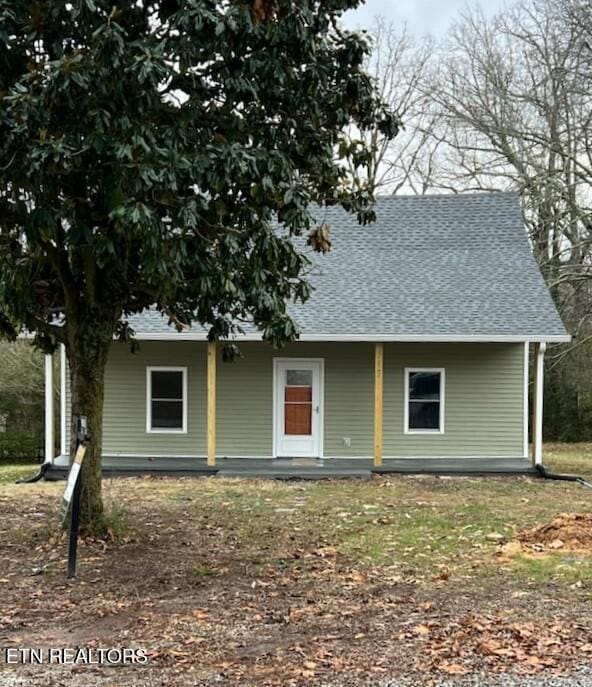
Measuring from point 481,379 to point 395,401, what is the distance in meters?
1.71

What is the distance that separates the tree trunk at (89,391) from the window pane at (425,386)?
8.24 meters

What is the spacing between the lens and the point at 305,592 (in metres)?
5.95

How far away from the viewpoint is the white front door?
1462 cm

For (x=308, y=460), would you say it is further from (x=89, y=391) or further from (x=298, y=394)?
(x=89, y=391)

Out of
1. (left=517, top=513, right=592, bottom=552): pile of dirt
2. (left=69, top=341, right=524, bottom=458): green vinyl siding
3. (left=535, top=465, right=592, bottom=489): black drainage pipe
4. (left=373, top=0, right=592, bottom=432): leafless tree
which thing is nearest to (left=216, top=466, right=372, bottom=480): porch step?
(left=69, top=341, right=524, bottom=458): green vinyl siding

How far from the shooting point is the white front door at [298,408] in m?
14.6

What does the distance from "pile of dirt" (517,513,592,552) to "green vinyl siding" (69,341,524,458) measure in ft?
21.0

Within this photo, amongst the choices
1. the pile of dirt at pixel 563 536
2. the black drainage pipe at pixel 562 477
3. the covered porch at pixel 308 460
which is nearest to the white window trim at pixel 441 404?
the covered porch at pixel 308 460

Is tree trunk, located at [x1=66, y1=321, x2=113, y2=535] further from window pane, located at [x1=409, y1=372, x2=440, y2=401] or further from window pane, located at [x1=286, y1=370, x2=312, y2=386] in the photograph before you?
window pane, located at [x1=409, y1=372, x2=440, y2=401]

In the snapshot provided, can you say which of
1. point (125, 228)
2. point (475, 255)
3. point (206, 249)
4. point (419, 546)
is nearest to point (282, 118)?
point (206, 249)

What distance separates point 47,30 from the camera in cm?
610

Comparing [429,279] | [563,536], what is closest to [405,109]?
[429,279]

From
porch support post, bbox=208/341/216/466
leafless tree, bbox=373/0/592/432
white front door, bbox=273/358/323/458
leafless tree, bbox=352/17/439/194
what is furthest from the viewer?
leafless tree, bbox=352/17/439/194

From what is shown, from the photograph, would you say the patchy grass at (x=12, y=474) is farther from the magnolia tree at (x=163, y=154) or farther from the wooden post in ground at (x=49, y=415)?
the magnolia tree at (x=163, y=154)
